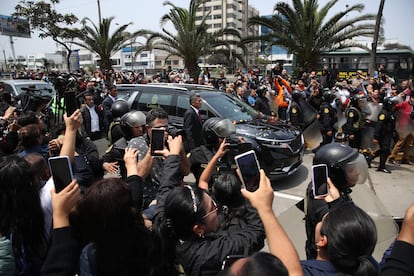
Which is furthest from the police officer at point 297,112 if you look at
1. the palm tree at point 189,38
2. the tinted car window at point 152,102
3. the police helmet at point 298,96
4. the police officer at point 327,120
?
the palm tree at point 189,38

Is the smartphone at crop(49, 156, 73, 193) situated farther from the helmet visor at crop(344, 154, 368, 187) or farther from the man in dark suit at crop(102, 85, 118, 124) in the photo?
the man in dark suit at crop(102, 85, 118, 124)

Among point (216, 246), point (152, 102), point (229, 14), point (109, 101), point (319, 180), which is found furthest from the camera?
point (229, 14)

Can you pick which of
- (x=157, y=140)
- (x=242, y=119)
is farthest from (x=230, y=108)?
(x=157, y=140)

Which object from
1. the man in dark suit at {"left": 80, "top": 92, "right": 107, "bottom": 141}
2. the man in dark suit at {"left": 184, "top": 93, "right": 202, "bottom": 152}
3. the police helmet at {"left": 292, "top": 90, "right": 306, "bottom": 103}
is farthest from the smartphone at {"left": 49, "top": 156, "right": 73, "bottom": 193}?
the police helmet at {"left": 292, "top": 90, "right": 306, "bottom": 103}

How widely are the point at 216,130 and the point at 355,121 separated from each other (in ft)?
15.9

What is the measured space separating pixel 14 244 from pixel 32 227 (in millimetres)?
115

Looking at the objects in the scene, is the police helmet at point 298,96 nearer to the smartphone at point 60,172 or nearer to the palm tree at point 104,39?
the smartphone at point 60,172

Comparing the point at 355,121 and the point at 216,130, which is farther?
the point at 355,121

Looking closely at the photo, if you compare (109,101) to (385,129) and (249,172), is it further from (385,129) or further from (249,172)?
(249,172)

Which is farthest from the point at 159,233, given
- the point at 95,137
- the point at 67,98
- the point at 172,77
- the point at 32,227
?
the point at 172,77

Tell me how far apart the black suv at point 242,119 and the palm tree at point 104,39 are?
11947 mm

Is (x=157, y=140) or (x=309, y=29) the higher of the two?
(x=309, y=29)

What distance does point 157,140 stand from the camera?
2.32 meters

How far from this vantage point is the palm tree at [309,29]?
1398 centimetres
